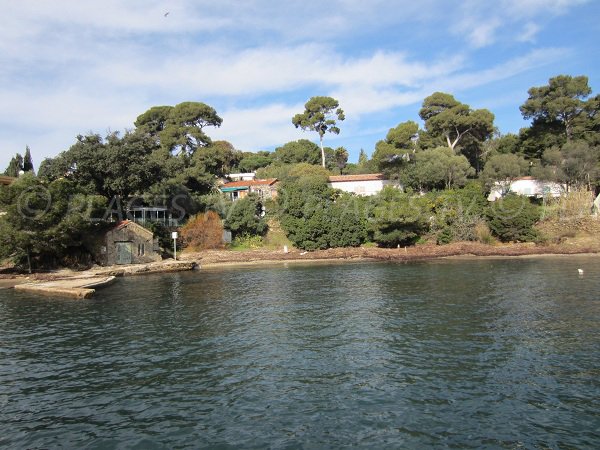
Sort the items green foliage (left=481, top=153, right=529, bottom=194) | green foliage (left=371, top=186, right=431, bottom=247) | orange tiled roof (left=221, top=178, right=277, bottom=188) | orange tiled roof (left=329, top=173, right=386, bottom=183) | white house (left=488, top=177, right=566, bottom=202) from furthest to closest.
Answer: orange tiled roof (left=329, top=173, right=386, bottom=183) → orange tiled roof (left=221, top=178, right=277, bottom=188) → white house (left=488, top=177, right=566, bottom=202) → green foliage (left=481, top=153, right=529, bottom=194) → green foliage (left=371, top=186, right=431, bottom=247)

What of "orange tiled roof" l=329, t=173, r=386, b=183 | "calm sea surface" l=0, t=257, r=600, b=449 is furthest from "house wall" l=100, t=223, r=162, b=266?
"orange tiled roof" l=329, t=173, r=386, b=183

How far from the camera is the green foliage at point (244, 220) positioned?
5091cm

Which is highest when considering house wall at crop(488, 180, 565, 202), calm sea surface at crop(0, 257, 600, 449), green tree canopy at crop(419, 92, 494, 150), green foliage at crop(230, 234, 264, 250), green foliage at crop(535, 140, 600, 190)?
green tree canopy at crop(419, 92, 494, 150)

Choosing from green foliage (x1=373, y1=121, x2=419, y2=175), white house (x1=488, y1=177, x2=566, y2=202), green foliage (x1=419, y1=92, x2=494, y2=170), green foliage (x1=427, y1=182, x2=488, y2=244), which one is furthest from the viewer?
green foliage (x1=419, y1=92, x2=494, y2=170)

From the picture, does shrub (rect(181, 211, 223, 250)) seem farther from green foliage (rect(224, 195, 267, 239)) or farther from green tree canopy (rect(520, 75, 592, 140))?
green tree canopy (rect(520, 75, 592, 140))

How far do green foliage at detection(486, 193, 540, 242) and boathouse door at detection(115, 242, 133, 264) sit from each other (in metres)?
36.9

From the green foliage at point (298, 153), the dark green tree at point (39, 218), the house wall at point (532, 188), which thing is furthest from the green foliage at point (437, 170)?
the dark green tree at point (39, 218)

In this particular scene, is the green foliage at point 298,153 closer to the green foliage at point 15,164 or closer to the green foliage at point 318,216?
the green foliage at point 318,216

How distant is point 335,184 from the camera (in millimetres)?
65312

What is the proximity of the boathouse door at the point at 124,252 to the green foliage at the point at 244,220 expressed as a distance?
12.8 meters

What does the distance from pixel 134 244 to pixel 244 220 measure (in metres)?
13.5

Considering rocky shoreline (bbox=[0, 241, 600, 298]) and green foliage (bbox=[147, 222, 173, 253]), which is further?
green foliage (bbox=[147, 222, 173, 253])

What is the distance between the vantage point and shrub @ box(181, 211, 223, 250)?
155 ft

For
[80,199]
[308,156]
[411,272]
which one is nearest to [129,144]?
[80,199]
